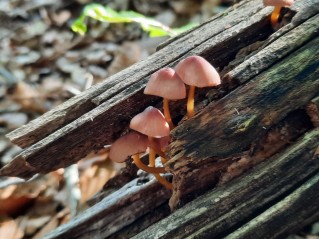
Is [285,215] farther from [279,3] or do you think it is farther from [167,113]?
[279,3]

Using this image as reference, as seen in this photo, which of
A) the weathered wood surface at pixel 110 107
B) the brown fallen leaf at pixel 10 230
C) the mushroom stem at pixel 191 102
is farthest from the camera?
the brown fallen leaf at pixel 10 230

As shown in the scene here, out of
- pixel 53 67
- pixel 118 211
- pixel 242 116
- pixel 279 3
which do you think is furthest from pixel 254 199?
pixel 53 67

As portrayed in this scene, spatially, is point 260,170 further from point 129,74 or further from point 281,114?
point 129,74

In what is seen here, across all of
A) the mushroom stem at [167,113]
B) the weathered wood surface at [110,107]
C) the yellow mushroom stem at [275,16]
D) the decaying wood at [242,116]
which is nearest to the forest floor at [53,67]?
the weathered wood surface at [110,107]

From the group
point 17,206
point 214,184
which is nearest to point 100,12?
point 17,206

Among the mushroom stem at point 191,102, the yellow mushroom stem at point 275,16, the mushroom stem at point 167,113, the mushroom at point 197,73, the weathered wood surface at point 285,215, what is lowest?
the weathered wood surface at point 285,215

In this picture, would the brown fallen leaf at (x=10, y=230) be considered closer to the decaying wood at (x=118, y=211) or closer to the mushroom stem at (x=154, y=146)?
the decaying wood at (x=118, y=211)
